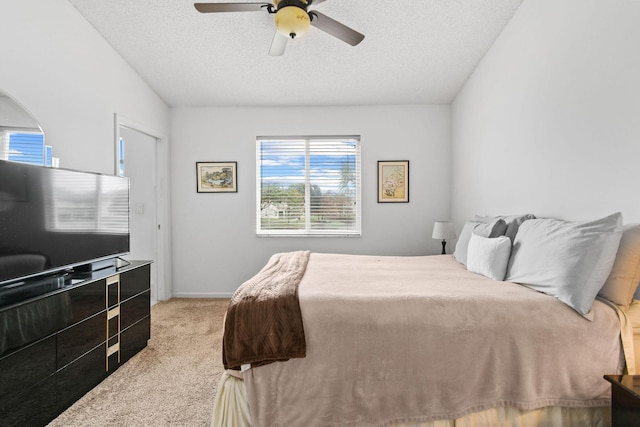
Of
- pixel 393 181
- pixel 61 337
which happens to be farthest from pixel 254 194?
pixel 61 337

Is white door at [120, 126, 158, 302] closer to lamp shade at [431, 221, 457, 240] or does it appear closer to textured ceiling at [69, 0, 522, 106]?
textured ceiling at [69, 0, 522, 106]

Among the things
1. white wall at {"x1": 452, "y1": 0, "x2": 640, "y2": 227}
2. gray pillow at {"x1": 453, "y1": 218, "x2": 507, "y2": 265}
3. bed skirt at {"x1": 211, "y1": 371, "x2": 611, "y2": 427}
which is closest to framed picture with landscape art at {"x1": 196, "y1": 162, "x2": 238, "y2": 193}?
gray pillow at {"x1": 453, "y1": 218, "x2": 507, "y2": 265}

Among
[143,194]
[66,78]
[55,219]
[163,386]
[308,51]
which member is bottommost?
[163,386]

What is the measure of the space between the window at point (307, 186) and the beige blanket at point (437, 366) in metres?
2.73

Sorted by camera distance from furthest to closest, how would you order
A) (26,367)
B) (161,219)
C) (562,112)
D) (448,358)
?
(161,219) < (562,112) < (26,367) < (448,358)

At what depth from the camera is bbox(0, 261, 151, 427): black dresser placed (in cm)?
153

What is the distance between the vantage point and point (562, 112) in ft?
6.78

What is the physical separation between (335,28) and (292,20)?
33 cm

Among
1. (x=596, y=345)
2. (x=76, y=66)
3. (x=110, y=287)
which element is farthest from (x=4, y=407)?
(x=596, y=345)

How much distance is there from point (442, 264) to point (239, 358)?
6.11 feet

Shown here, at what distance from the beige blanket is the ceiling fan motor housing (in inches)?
69.9

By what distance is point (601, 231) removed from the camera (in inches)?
60.6

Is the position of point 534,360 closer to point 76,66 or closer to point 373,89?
point 373,89

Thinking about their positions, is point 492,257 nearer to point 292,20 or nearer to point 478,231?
point 478,231
